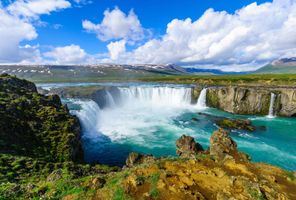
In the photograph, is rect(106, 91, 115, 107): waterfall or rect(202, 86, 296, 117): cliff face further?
rect(106, 91, 115, 107): waterfall

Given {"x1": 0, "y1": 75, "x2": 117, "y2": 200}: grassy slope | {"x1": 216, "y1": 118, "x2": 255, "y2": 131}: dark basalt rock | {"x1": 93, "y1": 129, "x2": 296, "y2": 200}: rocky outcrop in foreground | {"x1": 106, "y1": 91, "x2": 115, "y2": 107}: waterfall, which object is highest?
{"x1": 93, "y1": 129, "x2": 296, "y2": 200}: rocky outcrop in foreground

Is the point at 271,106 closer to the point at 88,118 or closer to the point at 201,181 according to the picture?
the point at 88,118

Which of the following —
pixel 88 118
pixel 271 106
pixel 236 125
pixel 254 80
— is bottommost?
pixel 236 125

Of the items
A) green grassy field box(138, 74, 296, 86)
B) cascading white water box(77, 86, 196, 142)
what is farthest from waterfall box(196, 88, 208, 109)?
green grassy field box(138, 74, 296, 86)

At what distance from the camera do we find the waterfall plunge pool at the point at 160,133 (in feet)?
112

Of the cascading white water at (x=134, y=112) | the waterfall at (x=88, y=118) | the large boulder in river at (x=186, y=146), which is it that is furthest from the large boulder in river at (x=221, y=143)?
the waterfall at (x=88, y=118)

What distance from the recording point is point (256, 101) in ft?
204

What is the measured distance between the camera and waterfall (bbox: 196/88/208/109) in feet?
235

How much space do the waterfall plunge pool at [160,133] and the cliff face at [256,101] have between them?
3.27 m

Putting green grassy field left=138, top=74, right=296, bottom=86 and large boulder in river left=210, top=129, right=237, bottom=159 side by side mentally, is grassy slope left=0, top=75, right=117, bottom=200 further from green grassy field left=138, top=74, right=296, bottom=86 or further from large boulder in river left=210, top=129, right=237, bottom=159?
green grassy field left=138, top=74, right=296, bottom=86

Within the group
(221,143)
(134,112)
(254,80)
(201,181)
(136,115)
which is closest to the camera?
(201,181)

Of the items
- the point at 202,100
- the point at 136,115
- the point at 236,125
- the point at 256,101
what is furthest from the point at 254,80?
the point at 136,115

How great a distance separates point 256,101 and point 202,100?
626 inches

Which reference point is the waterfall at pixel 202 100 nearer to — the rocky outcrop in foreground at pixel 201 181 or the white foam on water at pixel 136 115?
the white foam on water at pixel 136 115
